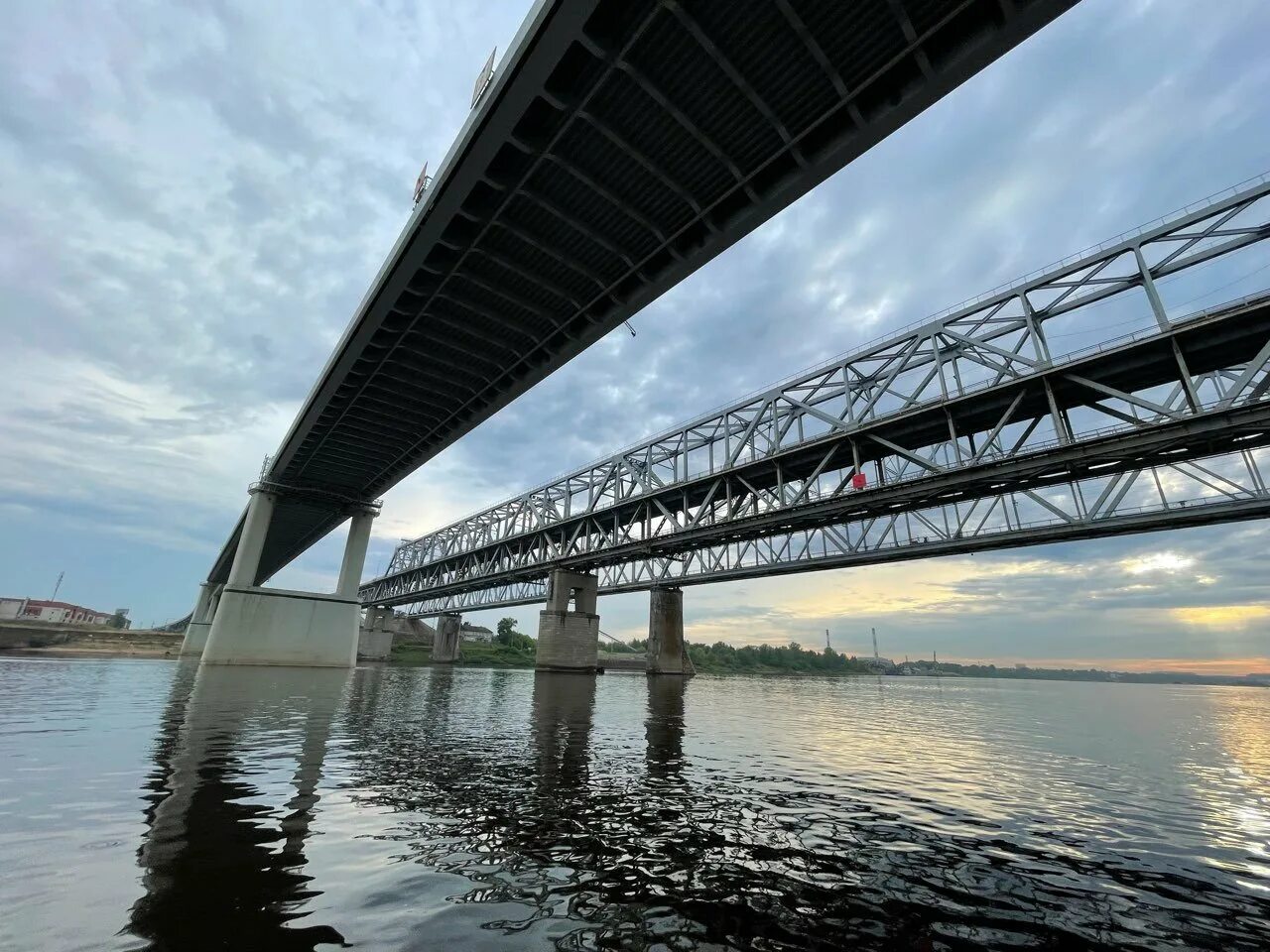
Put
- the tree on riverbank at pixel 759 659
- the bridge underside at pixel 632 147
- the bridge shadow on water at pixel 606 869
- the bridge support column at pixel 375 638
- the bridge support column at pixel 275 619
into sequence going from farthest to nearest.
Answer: the tree on riverbank at pixel 759 659 < the bridge support column at pixel 375 638 < the bridge support column at pixel 275 619 < the bridge underside at pixel 632 147 < the bridge shadow on water at pixel 606 869

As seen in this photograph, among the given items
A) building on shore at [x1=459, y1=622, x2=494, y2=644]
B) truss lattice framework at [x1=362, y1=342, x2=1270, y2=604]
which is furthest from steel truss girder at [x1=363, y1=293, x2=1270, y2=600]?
building on shore at [x1=459, y1=622, x2=494, y2=644]

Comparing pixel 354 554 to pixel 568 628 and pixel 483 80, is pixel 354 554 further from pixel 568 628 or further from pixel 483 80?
pixel 483 80

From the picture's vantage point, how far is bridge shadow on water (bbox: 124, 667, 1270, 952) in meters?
4.18

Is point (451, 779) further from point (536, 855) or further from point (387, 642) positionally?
point (387, 642)

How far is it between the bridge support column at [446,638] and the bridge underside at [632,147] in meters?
93.1

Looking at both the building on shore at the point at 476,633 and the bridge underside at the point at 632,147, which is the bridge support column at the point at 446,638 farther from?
the bridge underside at the point at 632,147

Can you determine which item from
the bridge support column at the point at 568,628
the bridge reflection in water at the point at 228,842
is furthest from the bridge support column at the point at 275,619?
the bridge reflection in water at the point at 228,842

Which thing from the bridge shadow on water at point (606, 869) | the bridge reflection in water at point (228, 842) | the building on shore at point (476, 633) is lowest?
the bridge shadow on water at point (606, 869)

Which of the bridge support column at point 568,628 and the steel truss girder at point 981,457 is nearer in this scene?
the steel truss girder at point 981,457

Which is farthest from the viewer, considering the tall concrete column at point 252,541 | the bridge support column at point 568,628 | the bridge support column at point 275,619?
the bridge support column at point 568,628

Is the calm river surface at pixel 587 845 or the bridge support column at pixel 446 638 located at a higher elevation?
the bridge support column at pixel 446 638

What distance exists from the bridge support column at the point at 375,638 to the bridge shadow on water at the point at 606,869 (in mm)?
111260

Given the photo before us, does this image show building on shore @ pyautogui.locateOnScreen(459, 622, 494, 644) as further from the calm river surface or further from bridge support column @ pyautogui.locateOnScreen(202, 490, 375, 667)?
the calm river surface

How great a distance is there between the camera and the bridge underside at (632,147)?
13055 millimetres
